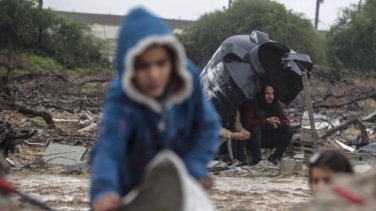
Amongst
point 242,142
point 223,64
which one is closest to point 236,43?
point 223,64

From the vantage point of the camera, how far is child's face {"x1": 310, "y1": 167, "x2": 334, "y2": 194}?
3.68 meters

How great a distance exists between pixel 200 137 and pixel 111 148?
482 mm

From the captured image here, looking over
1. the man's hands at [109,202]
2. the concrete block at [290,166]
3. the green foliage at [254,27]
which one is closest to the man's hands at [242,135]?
the concrete block at [290,166]

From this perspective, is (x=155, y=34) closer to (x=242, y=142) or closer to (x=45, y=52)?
(x=242, y=142)

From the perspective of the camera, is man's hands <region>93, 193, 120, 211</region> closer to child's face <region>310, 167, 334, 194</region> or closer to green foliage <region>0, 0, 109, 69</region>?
child's face <region>310, 167, 334, 194</region>

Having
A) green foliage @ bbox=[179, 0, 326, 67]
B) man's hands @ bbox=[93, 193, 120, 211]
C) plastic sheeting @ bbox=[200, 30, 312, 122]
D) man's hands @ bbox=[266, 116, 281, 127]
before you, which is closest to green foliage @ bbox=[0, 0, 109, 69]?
green foliage @ bbox=[179, 0, 326, 67]

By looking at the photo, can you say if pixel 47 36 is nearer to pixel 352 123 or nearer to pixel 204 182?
pixel 352 123

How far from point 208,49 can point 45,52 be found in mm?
7660

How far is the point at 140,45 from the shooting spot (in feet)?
10.3

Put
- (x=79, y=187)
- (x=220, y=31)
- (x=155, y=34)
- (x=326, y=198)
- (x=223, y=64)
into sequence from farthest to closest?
(x=220, y=31), (x=223, y=64), (x=79, y=187), (x=155, y=34), (x=326, y=198)

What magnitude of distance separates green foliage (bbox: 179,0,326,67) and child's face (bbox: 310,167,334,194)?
3334cm

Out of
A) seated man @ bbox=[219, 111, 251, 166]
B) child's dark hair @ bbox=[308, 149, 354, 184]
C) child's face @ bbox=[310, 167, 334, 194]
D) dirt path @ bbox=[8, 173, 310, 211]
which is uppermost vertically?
child's dark hair @ bbox=[308, 149, 354, 184]

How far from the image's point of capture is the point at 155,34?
10.5 feet

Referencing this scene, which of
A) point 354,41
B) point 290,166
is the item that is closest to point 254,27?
point 354,41
